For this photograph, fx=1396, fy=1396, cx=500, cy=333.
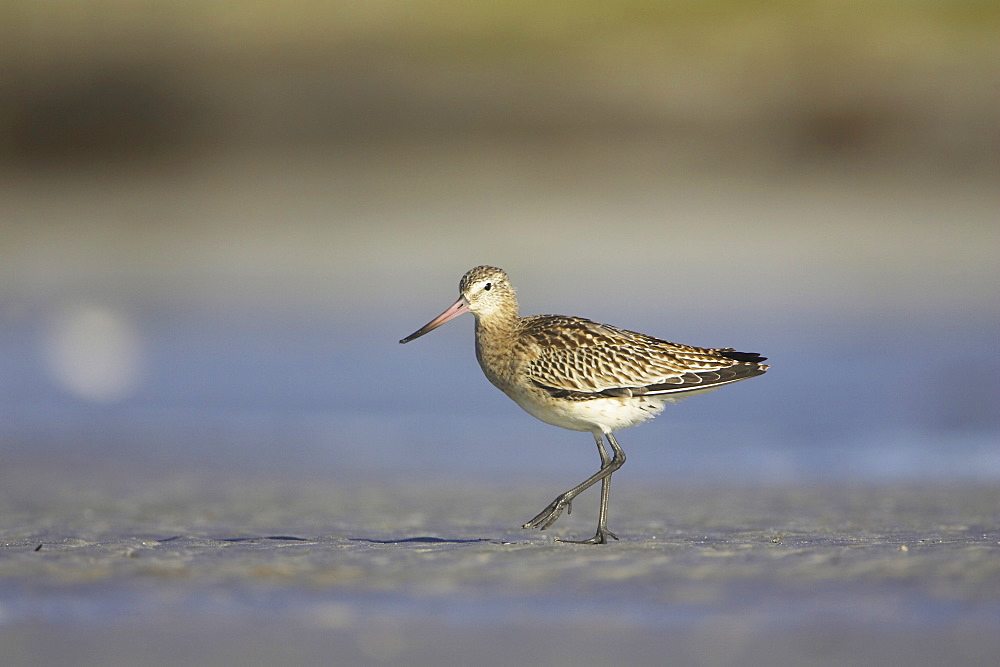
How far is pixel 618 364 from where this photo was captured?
7.54 m

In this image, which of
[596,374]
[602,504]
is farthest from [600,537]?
[596,374]

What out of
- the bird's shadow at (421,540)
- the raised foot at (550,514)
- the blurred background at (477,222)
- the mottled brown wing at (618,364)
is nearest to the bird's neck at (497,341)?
the mottled brown wing at (618,364)

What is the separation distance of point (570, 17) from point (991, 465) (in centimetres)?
2654

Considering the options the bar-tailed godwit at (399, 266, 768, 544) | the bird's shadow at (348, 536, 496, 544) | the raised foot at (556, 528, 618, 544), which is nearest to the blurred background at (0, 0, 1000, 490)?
the bar-tailed godwit at (399, 266, 768, 544)

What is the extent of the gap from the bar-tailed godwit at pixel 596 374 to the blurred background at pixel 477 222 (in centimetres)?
234

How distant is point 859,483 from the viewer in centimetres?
907

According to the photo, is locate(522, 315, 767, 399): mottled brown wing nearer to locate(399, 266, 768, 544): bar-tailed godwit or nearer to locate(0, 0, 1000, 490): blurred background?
locate(399, 266, 768, 544): bar-tailed godwit

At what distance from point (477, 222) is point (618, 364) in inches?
697

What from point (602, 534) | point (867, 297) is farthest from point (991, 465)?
point (867, 297)

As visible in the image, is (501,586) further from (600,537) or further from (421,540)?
(421,540)

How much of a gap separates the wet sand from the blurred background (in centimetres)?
246

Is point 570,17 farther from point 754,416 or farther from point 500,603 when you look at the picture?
point 500,603

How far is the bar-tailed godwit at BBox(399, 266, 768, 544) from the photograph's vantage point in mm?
7375

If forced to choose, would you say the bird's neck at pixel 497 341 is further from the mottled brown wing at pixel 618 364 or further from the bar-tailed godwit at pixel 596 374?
the mottled brown wing at pixel 618 364
